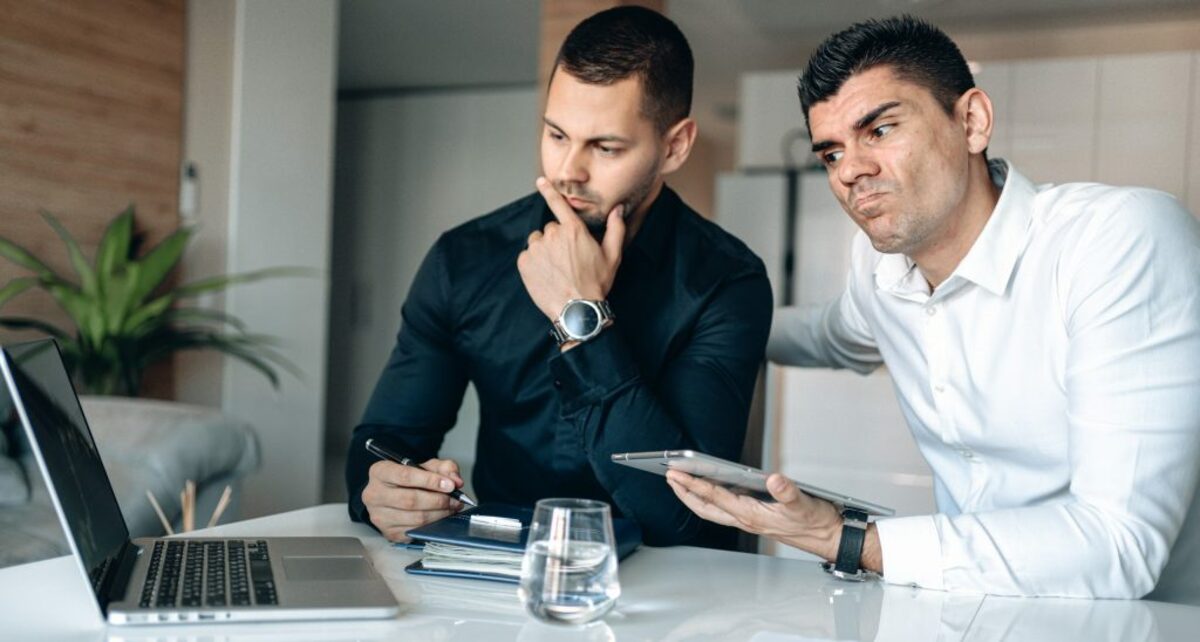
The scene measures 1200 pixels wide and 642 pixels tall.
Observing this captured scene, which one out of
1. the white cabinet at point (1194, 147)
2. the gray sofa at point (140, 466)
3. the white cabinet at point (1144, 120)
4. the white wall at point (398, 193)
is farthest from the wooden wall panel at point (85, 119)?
the white cabinet at point (1194, 147)

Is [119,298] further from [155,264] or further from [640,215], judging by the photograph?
[640,215]

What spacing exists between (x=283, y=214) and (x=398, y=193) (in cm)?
330

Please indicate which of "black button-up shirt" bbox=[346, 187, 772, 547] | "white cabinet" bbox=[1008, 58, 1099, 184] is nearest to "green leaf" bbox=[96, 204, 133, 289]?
"black button-up shirt" bbox=[346, 187, 772, 547]

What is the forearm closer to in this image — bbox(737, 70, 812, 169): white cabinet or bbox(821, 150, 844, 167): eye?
bbox(821, 150, 844, 167): eye

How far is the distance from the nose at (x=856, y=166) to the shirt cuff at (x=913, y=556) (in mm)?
539

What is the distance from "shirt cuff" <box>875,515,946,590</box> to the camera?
118 cm

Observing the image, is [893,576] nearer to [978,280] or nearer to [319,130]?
[978,280]

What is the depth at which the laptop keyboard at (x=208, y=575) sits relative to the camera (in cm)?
94

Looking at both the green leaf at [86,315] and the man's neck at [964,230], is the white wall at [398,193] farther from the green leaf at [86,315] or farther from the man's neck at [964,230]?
the man's neck at [964,230]

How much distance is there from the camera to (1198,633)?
3.41ft

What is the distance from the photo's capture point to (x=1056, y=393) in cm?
143

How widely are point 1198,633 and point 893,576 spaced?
30 centimetres

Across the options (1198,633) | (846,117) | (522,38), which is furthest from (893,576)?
(522,38)

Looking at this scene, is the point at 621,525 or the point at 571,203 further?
the point at 571,203
